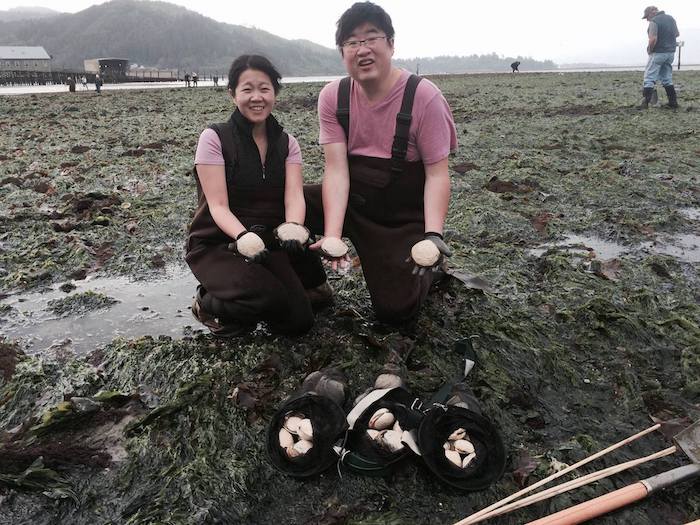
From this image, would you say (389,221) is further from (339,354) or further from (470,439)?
(470,439)

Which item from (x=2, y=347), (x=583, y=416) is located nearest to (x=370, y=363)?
(x=583, y=416)

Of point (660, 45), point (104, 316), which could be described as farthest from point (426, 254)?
point (660, 45)

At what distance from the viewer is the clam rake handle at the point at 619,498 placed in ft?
5.81

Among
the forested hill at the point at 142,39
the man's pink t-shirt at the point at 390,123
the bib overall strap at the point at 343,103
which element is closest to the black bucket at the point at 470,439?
the man's pink t-shirt at the point at 390,123

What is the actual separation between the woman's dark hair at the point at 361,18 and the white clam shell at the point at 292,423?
2123 mm

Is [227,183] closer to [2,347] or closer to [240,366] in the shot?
[240,366]

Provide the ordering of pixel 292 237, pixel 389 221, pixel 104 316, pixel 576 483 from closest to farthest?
pixel 576 483
pixel 292 237
pixel 389 221
pixel 104 316

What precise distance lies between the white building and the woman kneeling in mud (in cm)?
9119

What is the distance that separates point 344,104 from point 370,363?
1670 millimetres

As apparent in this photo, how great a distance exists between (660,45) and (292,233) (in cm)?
1139

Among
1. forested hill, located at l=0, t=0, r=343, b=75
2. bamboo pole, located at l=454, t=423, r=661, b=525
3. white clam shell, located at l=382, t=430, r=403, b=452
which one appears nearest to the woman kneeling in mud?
white clam shell, located at l=382, t=430, r=403, b=452

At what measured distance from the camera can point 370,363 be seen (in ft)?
9.55

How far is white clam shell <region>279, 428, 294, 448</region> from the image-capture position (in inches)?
84.3

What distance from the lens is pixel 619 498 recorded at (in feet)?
6.11
